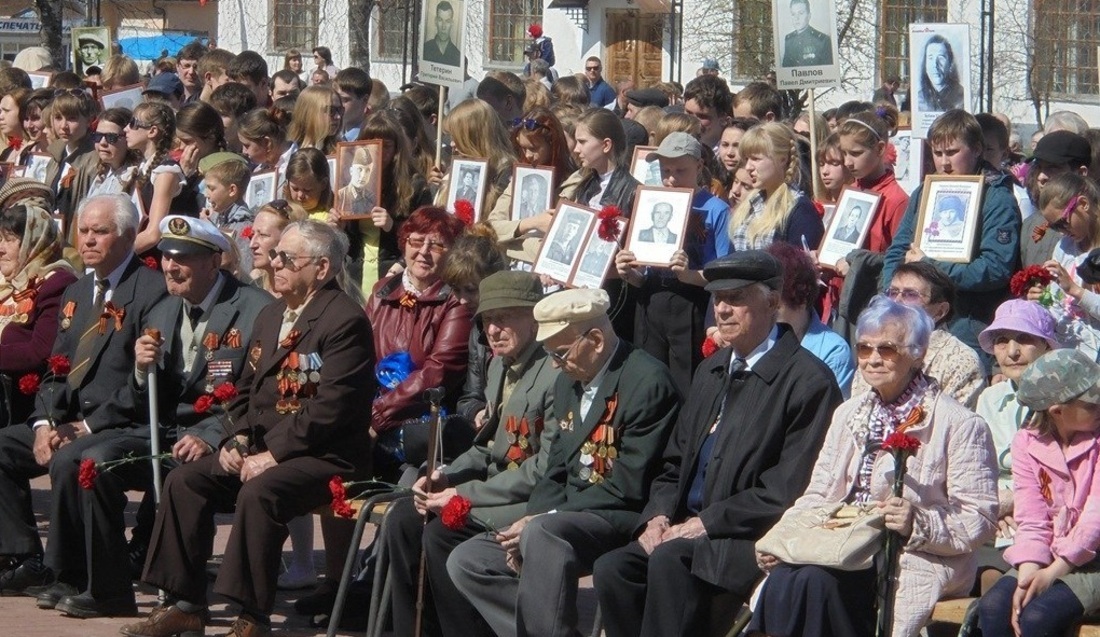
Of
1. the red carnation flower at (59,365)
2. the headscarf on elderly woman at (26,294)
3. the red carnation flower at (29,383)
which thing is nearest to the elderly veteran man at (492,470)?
the red carnation flower at (59,365)

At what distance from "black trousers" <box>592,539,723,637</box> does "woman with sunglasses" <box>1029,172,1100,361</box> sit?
81.7 inches

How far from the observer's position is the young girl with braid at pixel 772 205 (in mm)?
8578

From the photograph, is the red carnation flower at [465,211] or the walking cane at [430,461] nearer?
the walking cane at [430,461]

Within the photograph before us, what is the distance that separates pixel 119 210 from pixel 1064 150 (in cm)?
480

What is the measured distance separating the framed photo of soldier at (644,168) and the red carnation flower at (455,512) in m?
3.13

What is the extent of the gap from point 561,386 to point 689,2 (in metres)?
31.8

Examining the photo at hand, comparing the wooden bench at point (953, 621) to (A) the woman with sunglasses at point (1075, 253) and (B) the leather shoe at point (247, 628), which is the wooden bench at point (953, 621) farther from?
(B) the leather shoe at point (247, 628)

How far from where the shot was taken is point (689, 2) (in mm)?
37969

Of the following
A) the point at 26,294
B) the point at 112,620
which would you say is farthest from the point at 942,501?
the point at 26,294

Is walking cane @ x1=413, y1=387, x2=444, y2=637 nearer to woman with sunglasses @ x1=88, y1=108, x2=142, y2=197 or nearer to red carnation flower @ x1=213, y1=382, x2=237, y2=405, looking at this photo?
red carnation flower @ x1=213, y1=382, x2=237, y2=405

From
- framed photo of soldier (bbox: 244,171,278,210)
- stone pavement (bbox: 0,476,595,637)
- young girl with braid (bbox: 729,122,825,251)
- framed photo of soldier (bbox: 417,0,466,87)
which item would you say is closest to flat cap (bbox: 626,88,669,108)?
framed photo of soldier (bbox: 417,0,466,87)

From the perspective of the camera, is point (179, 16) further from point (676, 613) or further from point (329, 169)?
point (676, 613)

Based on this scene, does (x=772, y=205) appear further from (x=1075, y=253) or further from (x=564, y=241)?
(x=1075, y=253)

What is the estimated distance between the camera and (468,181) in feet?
32.9
